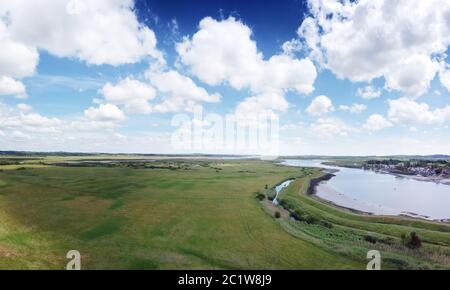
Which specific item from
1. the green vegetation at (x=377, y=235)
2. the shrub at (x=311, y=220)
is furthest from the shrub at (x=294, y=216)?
the shrub at (x=311, y=220)

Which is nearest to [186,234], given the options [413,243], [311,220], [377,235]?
[311,220]

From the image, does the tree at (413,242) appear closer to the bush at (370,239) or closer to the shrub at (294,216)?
the bush at (370,239)

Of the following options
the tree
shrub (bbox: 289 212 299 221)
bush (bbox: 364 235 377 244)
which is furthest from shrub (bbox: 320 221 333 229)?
the tree

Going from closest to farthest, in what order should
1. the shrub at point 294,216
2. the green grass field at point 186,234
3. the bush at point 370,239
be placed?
the green grass field at point 186,234, the bush at point 370,239, the shrub at point 294,216

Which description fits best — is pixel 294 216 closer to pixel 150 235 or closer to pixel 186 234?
pixel 186 234

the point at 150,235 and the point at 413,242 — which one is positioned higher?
the point at 150,235

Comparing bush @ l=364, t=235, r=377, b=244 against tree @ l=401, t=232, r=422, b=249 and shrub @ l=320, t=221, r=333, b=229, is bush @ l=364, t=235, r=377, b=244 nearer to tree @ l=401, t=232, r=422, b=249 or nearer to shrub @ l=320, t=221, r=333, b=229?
tree @ l=401, t=232, r=422, b=249

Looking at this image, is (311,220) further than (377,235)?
Yes
